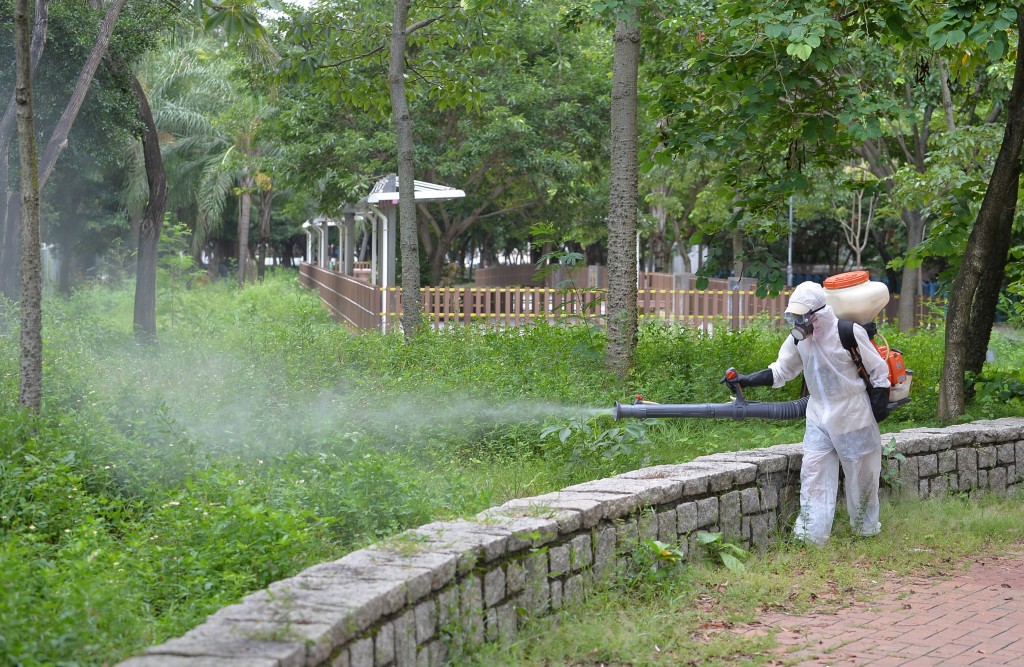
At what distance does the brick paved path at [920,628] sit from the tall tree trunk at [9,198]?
454 inches

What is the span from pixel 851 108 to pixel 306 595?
24.2ft

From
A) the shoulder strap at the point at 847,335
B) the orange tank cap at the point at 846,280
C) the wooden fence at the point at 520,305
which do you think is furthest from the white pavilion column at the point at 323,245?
the shoulder strap at the point at 847,335

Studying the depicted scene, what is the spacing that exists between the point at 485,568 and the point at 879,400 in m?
3.28

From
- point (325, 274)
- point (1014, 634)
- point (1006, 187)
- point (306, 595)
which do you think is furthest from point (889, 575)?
point (325, 274)

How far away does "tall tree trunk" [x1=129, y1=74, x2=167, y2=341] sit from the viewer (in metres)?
15.6

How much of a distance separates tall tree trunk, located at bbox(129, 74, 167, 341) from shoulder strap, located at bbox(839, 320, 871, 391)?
1106 cm

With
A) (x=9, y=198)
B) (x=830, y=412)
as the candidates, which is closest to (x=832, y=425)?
(x=830, y=412)

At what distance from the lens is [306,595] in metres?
3.88

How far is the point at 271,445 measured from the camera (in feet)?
23.5

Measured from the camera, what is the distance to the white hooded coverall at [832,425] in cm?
684

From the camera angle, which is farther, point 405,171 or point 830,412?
point 405,171

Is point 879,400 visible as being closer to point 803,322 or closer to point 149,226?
point 803,322

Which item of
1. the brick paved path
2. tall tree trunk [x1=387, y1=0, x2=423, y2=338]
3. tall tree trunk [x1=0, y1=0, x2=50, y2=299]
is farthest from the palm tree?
the brick paved path

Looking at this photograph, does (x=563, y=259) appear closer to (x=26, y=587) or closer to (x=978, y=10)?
(x=978, y=10)
